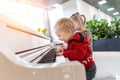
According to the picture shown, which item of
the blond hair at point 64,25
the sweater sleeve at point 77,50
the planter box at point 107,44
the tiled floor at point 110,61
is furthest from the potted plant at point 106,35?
the blond hair at point 64,25

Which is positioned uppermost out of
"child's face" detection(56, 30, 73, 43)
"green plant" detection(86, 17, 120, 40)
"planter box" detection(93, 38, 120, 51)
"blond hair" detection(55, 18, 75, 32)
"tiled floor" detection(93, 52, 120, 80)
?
"green plant" detection(86, 17, 120, 40)

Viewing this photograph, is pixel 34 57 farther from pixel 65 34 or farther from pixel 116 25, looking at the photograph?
pixel 116 25

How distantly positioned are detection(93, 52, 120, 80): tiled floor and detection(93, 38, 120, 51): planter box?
35cm

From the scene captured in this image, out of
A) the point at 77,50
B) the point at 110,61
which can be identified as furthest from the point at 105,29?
the point at 77,50

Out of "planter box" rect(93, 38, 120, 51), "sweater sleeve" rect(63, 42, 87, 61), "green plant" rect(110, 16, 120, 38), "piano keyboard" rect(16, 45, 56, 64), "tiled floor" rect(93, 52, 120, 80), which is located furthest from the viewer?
"green plant" rect(110, 16, 120, 38)

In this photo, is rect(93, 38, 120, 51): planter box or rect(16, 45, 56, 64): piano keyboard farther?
rect(93, 38, 120, 51): planter box

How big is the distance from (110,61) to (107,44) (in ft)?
2.07

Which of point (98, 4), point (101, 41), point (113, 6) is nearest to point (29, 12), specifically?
point (98, 4)

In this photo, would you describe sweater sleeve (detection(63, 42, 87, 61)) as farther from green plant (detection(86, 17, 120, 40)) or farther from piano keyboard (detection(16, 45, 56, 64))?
green plant (detection(86, 17, 120, 40))

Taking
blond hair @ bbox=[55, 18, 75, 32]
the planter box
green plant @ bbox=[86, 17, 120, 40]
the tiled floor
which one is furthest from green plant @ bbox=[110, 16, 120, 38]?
blond hair @ bbox=[55, 18, 75, 32]

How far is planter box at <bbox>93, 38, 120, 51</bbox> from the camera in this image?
3.44m

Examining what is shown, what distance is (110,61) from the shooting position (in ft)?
9.94

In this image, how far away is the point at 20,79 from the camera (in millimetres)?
325

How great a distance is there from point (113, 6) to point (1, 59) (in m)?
4.58
